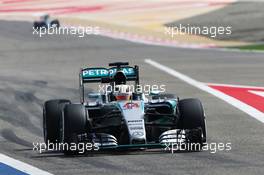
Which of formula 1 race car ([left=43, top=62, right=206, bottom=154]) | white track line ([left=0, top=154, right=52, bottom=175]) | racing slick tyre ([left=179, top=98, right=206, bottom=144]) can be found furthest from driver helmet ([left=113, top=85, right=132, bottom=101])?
white track line ([left=0, top=154, right=52, bottom=175])

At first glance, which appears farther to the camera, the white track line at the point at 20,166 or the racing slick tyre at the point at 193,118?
the racing slick tyre at the point at 193,118

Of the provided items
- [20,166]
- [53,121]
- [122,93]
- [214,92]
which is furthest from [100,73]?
[214,92]

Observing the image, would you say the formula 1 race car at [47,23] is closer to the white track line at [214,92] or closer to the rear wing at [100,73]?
the white track line at [214,92]

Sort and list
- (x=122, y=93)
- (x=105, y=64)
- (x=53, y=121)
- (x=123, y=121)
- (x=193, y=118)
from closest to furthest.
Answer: (x=193, y=118), (x=123, y=121), (x=53, y=121), (x=122, y=93), (x=105, y=64)

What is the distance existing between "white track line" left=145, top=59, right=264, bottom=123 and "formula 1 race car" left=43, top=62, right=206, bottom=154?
3310 mm

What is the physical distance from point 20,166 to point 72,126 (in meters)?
1.25

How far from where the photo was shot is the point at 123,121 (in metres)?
13.9

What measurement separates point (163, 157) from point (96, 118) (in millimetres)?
1758

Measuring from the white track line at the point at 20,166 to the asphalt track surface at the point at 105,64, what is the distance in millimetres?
161

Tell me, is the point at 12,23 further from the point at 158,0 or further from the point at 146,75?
the point at 146,75

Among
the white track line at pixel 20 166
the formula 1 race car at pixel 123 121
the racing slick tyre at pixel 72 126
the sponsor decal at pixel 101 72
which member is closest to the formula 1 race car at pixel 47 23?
the sponsor decal at pixel 101 72

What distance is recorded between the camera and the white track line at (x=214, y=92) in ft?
60.5

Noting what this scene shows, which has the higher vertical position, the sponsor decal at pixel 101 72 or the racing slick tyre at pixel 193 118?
the sponsor decal at pixel 101 72

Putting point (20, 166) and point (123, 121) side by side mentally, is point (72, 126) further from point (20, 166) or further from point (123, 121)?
point (20, 166)
